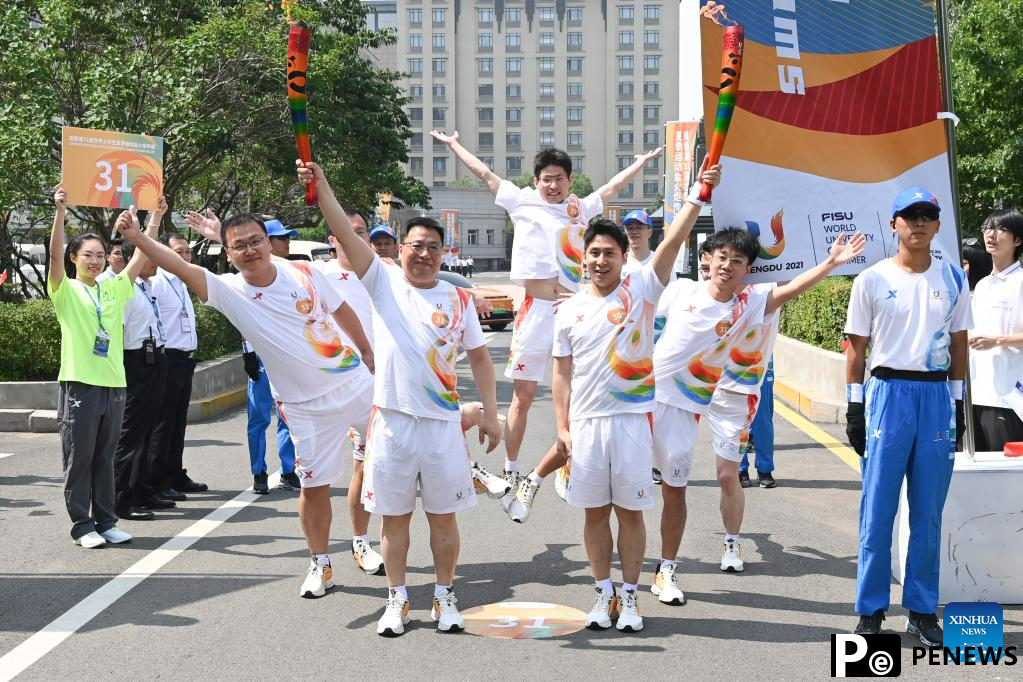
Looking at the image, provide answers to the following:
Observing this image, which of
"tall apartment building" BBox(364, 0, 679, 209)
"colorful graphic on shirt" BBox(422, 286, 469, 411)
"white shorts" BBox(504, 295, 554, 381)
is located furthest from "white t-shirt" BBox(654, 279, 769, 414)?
"tall apartment building" BBox(364, 0, 679, 209)

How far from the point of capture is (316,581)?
601 centimetres

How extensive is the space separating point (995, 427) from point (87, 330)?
5858 millimetres

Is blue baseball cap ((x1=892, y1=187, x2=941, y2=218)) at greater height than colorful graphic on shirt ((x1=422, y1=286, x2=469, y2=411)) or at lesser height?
greater

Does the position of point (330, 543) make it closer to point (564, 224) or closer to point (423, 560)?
point (423, 560)

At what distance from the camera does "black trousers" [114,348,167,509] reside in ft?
26.4

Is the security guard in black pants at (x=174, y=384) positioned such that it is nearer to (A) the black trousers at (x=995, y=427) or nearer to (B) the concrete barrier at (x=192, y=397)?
(B) the concrete barrier at (x=192, y=397)

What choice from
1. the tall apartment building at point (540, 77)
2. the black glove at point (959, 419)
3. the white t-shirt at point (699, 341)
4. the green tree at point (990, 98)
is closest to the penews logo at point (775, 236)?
the white t-shirt at point (699, 341)

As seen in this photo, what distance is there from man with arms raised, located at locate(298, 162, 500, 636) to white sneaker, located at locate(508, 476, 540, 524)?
5.13ft

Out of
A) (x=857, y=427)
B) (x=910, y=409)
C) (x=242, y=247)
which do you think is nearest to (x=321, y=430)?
(x=242, y=247)

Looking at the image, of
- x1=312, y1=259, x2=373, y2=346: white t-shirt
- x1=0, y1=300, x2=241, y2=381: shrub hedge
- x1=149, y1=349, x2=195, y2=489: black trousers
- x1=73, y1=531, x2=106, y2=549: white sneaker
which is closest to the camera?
x1=73, y1=531, x2=106, y2=549: white sneaker

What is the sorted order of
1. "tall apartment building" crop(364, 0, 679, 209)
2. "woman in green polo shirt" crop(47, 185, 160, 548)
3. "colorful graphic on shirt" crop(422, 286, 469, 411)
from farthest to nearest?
"tall apartment building" crop(364, 0, 679, 209) → "woman in green polo shirt" crop(47, 185, 160, 548) → "colorful graphic on shirt" crop(422, 286, 469, 411)

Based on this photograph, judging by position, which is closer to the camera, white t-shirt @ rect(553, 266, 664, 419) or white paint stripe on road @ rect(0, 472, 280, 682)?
white paint stripe on road @ rect(0, 472, 280, 682)

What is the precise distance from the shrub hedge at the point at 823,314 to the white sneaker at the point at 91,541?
9.06m

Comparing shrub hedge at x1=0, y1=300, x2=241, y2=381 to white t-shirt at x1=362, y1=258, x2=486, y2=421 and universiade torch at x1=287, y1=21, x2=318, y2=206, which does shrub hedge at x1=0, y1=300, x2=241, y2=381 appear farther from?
universiade torch at x1=287, y1=21, x2=318, y2=206
